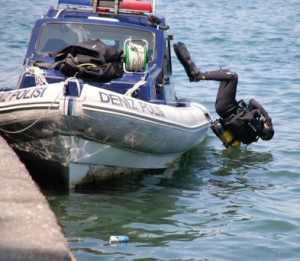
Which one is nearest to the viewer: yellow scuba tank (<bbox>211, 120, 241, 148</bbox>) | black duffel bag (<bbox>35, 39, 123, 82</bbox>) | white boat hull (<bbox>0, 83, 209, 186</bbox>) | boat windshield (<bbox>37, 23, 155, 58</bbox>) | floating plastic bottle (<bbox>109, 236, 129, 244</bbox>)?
floating plastic bottle (<bbox>109, 236, 129, 244</bbox>)

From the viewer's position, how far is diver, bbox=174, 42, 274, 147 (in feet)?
36.0

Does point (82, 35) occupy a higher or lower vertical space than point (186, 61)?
higher

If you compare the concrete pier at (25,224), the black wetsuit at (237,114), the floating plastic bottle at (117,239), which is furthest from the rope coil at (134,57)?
the concrete pier at (25,224)

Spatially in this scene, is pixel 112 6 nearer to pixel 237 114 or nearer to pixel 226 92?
pixel 226 92

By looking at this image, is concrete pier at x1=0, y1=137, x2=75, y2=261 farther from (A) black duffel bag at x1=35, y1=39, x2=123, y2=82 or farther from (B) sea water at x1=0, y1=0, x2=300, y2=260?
(A) black duffel bag at x1=35, y1=39, x2=123, y2=82

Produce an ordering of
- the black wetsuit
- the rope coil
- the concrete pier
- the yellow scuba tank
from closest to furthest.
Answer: the concrete pier
the rope coil
the black wetsuit
the yellow scuba tank

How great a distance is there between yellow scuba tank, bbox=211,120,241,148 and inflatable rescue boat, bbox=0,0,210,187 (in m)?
0.21

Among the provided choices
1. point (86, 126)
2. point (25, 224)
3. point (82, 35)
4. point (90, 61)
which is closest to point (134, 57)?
point (90, 61)

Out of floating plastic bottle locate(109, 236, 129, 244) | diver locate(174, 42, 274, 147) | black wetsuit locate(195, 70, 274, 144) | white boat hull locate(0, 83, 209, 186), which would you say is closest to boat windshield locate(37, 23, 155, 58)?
diver locate(174, 42, 274, 147)

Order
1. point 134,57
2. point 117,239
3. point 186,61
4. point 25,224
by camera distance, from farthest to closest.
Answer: point 186,61, point 134,57, point 117,239, point 25,224

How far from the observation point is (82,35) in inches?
407

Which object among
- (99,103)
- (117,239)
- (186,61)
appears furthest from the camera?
(186,61)

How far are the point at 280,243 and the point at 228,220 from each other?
861 mm

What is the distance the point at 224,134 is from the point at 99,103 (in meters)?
3.23
